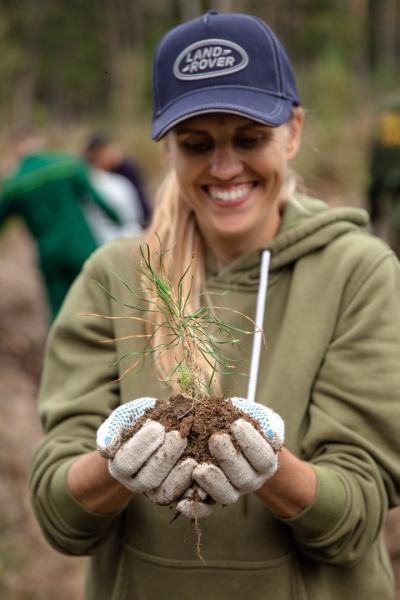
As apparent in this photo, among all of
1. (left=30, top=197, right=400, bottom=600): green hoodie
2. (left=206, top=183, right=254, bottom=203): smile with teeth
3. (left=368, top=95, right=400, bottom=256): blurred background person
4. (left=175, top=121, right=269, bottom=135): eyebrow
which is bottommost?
(left=368, top=95, right=400, bottom=256): blurred background person

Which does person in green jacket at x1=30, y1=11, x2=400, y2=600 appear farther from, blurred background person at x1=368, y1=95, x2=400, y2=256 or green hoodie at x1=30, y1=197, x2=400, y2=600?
blurred background person at x1=368, y1=95, x2=400, y2=256

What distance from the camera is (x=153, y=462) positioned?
1785 mm

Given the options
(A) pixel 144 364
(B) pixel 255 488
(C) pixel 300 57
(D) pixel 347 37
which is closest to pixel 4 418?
(A) pixel 144 364

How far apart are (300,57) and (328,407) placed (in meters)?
38.0

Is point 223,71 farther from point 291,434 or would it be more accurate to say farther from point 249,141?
point 291,434

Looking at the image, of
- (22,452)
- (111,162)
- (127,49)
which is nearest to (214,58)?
(22,452)

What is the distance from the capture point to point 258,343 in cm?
224

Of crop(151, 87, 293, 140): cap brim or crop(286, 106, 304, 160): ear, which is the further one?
crop(286, 106, 304, 160): ear

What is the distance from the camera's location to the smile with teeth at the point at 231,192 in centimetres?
226

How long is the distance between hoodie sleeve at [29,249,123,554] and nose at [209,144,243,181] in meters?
0.44

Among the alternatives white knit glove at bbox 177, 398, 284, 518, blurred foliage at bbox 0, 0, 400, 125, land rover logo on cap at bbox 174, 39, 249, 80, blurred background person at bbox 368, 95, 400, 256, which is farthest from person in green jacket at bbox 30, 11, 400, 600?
blurred foliage at bbox 0, 0, 400, 125

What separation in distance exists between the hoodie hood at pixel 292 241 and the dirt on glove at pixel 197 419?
0.52 metres

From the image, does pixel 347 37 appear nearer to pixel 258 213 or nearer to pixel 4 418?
pixel 4 418

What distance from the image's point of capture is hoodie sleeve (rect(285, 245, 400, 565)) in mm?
2070
